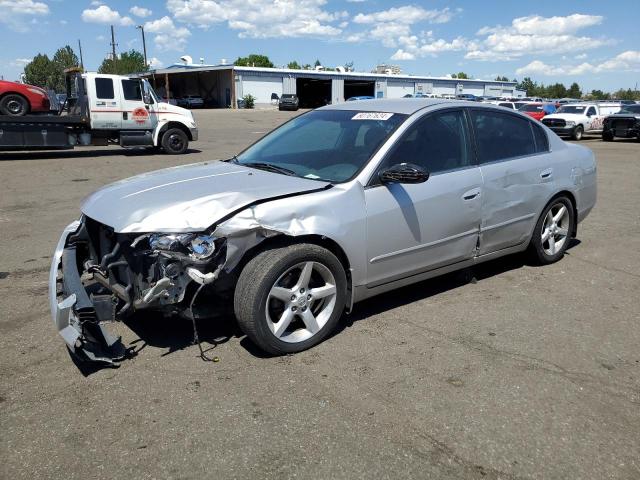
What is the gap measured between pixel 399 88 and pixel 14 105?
62.4m

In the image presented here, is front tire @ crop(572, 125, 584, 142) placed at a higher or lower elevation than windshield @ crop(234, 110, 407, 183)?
lower

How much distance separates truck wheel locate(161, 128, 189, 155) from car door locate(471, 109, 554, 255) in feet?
44.0

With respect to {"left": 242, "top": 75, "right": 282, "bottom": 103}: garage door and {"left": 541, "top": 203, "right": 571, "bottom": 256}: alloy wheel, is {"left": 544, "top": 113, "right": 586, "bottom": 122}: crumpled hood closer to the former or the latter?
{"left": 541, "top": 203, "right": 571, "bottom": 256}: alloy wheel

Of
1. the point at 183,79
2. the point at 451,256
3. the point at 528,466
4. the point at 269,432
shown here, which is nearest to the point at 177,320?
the point at 269,432

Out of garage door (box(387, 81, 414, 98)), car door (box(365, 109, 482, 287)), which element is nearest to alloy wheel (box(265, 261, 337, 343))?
car door (box(365, 109, 482, 287))

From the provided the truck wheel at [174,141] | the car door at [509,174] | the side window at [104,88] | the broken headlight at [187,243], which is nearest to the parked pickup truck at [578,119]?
the truck wheel at [174,141]

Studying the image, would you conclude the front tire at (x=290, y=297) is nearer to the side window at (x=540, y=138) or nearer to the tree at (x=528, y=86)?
the side window at (x=540, y=138)

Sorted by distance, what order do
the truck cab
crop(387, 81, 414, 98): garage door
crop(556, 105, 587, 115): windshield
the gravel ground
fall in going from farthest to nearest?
crop(387, 81, 414, 98): garage door → crop(556, 105, 587, 115): windshield → the truck cab → the gravel ground

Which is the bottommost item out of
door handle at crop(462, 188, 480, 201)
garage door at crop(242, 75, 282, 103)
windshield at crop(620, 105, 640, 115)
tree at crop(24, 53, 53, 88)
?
door handle at crop(462, 188, 480, 201)

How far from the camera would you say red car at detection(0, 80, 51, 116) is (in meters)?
14.9

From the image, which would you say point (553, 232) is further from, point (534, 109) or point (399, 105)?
A: point (534, 109)

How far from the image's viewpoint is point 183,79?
68.6 m

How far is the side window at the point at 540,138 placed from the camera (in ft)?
17.5

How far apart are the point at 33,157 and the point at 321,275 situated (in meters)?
15.1
